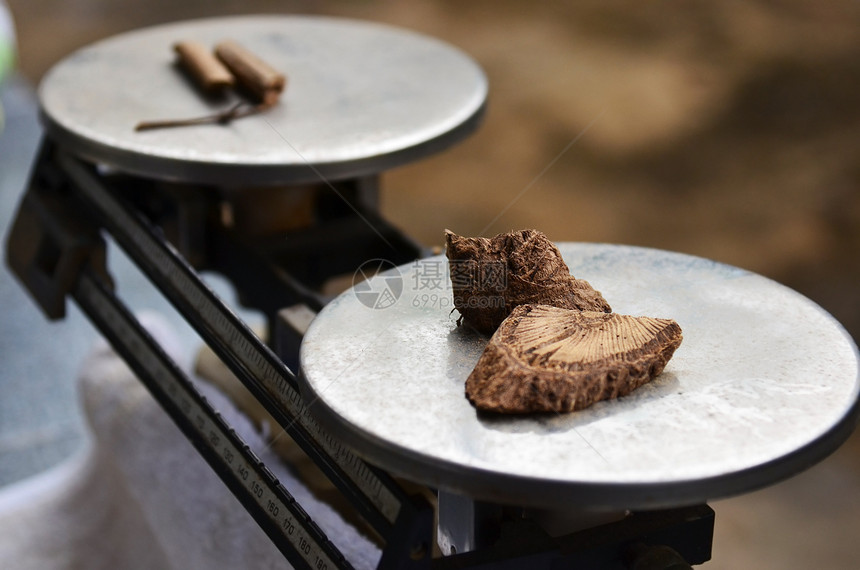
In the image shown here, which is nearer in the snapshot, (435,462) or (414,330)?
(435,462)

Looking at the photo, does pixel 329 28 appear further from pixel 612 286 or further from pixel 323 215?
pixel 612 286

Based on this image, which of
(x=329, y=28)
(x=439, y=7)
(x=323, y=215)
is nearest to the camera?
(x=323, y=215)

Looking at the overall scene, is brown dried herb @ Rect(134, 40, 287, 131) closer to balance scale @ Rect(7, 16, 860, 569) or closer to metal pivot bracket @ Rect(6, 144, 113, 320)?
balance scale @ Rect(7, 16, 860, 569)

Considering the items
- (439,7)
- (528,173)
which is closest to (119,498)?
(528,173)

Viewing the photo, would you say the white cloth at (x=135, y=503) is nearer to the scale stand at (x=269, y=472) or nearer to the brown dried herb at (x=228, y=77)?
the scale stand at (x=269, y=472)

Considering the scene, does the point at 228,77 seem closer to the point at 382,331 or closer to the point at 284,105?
the point at 284,105

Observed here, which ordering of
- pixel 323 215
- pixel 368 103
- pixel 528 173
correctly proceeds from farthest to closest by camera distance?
pixel 528 173 < pixel 323 215 < pixel 368 103

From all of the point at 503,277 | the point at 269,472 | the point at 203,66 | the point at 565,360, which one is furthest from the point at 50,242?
the point at 565,360
